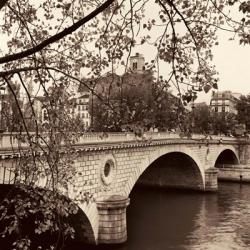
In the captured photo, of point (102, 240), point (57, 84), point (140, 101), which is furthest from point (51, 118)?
point (102, 240)

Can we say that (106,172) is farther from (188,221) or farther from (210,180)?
(210,180)

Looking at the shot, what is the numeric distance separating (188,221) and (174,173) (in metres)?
14.4

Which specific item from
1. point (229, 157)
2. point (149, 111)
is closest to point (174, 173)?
point (229, 157)

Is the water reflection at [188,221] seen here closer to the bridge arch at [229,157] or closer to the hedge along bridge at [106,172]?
the hedge along bridge at [106,172]

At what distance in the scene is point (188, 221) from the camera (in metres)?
26.1

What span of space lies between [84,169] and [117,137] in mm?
3672

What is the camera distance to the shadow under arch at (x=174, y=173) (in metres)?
38.7

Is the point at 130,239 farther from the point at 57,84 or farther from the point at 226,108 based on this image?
the point at 226,108

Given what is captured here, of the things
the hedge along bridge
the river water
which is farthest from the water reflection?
the hedge along bridge

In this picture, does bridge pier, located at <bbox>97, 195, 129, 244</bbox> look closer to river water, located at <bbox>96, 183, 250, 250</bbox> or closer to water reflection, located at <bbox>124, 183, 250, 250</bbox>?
river water, located at <bbox>96, 183, 250, 250</bbox>

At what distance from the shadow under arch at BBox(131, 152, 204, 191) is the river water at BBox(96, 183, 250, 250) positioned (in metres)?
1.33

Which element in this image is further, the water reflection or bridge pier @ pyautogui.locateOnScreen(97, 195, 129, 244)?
the water reflection

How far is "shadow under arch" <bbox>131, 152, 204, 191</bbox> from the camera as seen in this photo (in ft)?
127

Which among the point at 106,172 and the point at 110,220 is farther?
the point at 106,172
